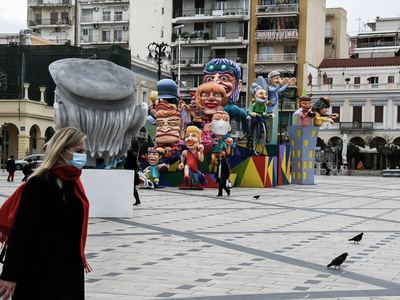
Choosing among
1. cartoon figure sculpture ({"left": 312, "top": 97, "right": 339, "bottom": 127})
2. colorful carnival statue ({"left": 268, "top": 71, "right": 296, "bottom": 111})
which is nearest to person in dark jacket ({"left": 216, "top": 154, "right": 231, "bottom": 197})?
colorful carnival statue ({"left": 268, "top": 71, "right": 296, "bottom": 111})

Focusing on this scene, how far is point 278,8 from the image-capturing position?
2391 inches

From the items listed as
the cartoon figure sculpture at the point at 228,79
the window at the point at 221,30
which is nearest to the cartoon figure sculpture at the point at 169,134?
the cartoon figure sculpture at the point at 228,79

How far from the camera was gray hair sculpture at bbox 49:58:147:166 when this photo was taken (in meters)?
14.5

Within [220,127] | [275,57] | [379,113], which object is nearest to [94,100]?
[220,127]

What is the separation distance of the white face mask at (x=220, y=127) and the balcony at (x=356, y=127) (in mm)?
35921

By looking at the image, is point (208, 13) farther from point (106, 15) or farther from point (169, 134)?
point (169, 134)

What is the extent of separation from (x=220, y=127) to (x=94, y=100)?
10201 mm

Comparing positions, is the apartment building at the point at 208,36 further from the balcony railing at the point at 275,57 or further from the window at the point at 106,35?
the window at the point at 106,35

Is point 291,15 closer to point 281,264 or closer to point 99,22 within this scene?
point 99,22

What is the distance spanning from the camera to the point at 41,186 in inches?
168

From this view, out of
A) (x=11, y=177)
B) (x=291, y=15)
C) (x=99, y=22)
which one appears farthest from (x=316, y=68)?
(x=11, y=177)

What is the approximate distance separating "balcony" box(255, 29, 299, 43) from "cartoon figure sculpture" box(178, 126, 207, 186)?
37915 millimetres

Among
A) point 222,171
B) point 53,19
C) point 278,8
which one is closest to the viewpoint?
point 222,171

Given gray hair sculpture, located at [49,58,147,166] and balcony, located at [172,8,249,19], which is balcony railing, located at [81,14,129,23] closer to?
balcony, located at [172,8,249,19]
